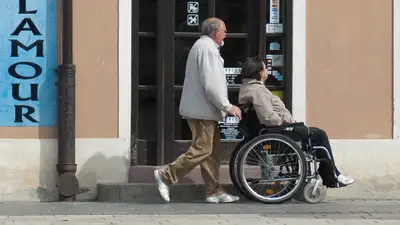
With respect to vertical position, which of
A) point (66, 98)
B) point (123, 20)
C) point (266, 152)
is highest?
point (123, 20)

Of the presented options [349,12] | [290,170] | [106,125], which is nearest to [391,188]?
[290,170]

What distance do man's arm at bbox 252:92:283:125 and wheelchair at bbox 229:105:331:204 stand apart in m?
0.08

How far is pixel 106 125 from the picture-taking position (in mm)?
8734

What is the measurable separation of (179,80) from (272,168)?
1521 millimetres

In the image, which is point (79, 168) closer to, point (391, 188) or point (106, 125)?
point (106, 125)

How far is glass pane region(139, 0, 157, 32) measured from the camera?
898 cm

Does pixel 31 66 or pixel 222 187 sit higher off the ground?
pixel 31 66

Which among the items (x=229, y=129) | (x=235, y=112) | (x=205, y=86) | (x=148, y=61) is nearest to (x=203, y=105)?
(x=205, y=86)

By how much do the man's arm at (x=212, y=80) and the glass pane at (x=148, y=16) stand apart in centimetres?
109

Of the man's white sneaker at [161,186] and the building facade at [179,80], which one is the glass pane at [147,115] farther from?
the man's white sneaker at [161,186]

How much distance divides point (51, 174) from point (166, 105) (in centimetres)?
141

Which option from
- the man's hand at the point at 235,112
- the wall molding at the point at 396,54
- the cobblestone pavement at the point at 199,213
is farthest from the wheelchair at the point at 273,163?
the wall molding at the point at 396,54

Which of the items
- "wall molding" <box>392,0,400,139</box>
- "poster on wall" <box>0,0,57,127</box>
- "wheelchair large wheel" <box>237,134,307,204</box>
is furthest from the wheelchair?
"poster on wall" <box>0,0,57,127</box>

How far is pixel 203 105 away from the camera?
8172 millimetres
